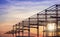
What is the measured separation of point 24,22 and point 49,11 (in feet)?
32.6

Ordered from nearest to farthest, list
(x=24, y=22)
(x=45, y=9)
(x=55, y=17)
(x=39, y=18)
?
(x=55, y=17), (x=45, y=9), (x=39, y=18), (x=24, y=22)

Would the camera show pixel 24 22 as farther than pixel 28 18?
Yes

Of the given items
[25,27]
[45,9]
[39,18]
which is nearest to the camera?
[45,9]

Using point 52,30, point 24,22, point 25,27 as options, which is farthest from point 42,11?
point 25,27

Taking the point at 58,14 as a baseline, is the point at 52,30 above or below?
below

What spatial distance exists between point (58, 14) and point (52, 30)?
3.41m

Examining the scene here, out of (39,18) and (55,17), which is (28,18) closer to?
(39,18)

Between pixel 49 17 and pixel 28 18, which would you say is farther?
pixel 28 18

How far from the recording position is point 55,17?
3753cm

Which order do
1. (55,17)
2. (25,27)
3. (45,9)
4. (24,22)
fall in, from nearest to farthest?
(55,17) → (45,9) → (24,22) → (25,27)

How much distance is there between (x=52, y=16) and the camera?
3844 centimetres

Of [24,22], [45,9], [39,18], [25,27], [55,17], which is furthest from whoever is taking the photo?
[25,27]

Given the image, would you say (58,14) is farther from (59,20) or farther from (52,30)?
(52,30)

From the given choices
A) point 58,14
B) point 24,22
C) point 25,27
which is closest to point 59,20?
point 58,14
